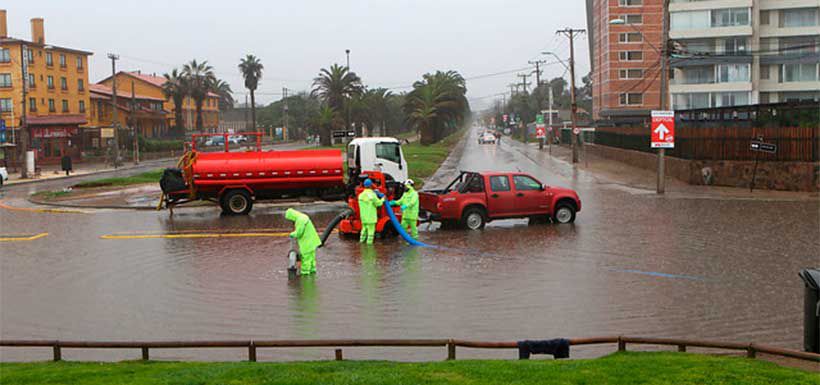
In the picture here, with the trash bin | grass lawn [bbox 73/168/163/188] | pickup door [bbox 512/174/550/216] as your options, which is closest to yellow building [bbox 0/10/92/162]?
grass lawn [bbox 73/168/163/188]

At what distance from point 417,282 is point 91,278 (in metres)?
6.19

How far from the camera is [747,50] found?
6844cm

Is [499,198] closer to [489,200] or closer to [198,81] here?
[489,200]

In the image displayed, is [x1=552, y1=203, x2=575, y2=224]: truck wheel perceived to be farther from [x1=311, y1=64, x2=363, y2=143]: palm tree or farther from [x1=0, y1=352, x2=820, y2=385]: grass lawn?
[x1=311, y1=64, x2=363, y2=143]: palm tree

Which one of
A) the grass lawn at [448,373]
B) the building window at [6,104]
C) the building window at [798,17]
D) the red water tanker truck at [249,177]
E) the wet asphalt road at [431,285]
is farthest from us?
the building window at [6,104]

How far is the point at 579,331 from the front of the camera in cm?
1097

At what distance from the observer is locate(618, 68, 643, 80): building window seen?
96106mm

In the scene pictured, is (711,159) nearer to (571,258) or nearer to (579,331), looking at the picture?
(571,258)

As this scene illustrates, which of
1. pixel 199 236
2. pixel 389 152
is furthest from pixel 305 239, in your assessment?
pixel 389 152

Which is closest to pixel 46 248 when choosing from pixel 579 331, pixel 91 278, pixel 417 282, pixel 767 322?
pixel 91 278

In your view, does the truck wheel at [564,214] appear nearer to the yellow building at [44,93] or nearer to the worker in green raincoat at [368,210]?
the worker in green raincoat at [368,210]

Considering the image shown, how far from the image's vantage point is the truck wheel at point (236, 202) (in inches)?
1051

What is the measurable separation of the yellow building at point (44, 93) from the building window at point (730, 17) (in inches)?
2095

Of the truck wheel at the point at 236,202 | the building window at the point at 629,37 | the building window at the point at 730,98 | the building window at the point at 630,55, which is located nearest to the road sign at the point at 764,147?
the truck wheel at the point at 236,202
